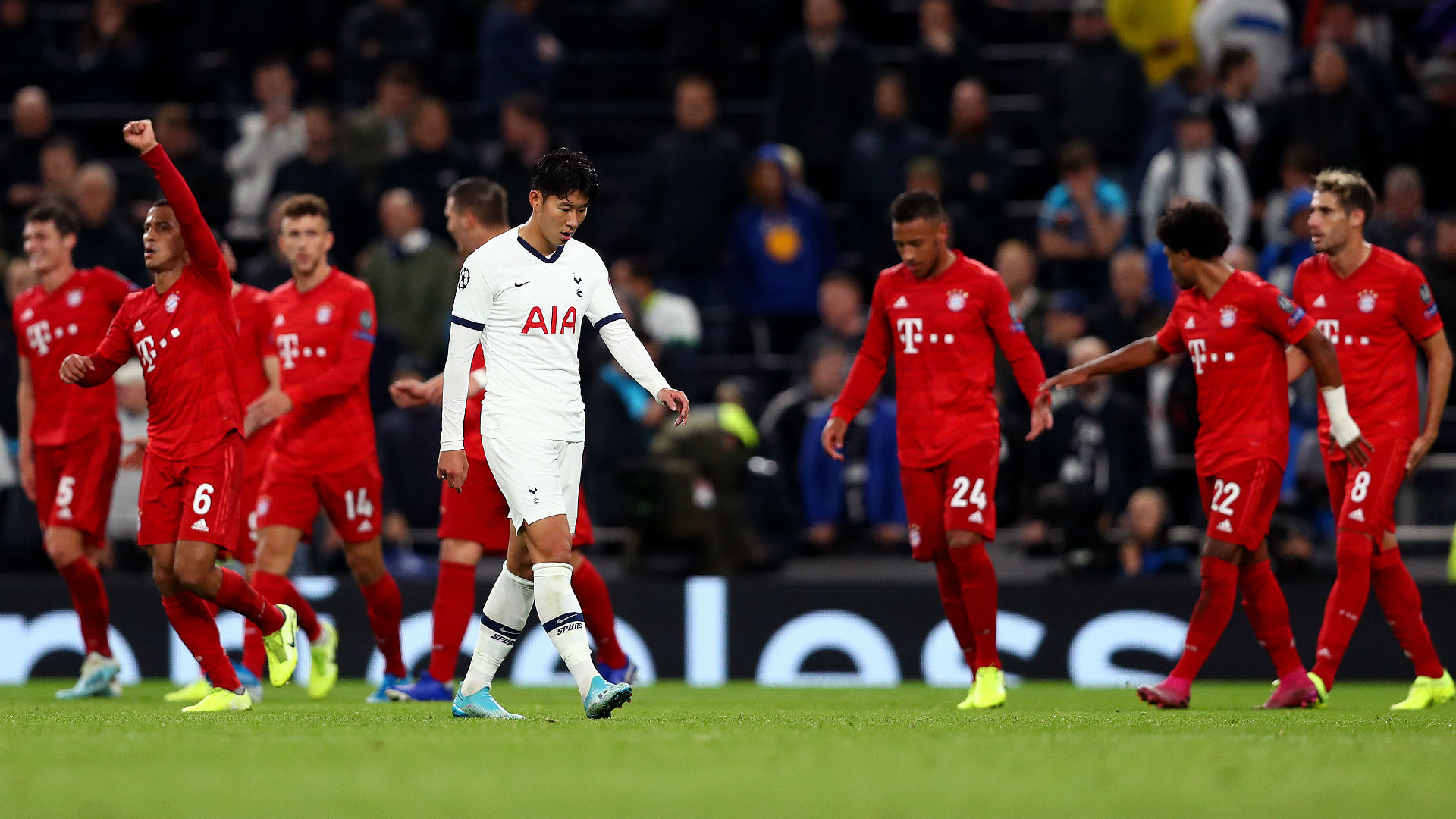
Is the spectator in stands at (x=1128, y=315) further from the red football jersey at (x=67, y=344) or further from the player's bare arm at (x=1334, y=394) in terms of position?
the red football jersey at (x=67, y=344)

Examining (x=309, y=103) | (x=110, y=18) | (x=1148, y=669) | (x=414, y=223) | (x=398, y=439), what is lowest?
(x=1148, y=669)

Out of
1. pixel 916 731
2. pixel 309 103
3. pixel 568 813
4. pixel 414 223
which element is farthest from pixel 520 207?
pixel 568 813

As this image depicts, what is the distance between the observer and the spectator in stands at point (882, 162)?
52.4 feet

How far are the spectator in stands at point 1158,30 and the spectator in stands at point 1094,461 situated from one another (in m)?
4.44

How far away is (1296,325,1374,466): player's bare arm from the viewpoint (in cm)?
896

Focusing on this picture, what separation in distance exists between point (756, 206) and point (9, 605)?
6726mm

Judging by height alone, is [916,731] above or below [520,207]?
below

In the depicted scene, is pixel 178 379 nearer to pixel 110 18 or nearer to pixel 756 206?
pixel 756 206

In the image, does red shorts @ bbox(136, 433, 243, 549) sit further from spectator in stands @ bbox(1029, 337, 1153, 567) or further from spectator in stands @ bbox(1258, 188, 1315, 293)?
spectator in stands @ bbox(1258, 188, 1315, 293)

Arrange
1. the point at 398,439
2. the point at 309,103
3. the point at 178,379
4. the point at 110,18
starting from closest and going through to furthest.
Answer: the point at 178,379 < the point at 398,439 < the point at 309,103 < the point at 110,18

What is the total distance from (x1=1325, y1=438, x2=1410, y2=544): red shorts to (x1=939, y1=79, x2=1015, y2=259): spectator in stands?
6552 mm

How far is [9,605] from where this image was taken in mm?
13227

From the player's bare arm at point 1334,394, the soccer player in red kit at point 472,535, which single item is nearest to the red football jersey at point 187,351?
the soccer player in red kit at point 472,535

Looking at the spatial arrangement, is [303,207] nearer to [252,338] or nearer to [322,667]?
[252,338]
